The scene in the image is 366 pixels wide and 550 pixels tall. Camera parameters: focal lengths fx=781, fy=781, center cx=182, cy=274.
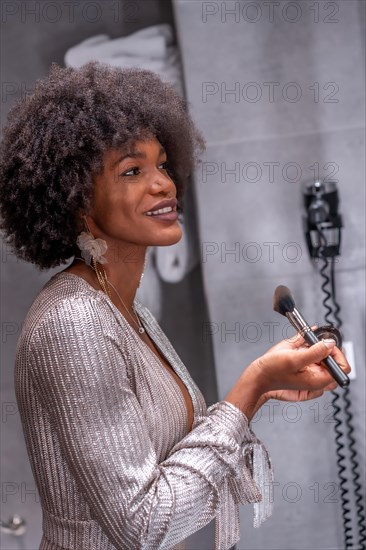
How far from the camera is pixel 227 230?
2.31 metres

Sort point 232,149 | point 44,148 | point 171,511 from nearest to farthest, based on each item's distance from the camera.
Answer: point 171,511 < point 44,148 < point 232,149

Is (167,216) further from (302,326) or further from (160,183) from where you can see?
(302,326)

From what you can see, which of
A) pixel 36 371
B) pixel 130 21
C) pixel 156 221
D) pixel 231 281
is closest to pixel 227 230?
pixel 231 281

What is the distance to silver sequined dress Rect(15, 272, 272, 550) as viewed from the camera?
116 centimetres

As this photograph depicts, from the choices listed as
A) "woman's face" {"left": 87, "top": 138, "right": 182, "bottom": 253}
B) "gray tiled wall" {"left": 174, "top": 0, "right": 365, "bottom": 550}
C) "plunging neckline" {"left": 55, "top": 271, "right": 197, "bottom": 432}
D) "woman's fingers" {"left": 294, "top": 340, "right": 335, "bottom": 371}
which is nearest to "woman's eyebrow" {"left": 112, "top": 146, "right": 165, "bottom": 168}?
"woman's face" {"left": 87, "top": 138, "right": 182, "bottom": 253}

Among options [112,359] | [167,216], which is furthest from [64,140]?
[112,359]

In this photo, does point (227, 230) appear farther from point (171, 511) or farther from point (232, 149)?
point (171, 511)

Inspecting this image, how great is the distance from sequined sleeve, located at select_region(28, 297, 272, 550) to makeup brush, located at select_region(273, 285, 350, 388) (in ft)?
0.63

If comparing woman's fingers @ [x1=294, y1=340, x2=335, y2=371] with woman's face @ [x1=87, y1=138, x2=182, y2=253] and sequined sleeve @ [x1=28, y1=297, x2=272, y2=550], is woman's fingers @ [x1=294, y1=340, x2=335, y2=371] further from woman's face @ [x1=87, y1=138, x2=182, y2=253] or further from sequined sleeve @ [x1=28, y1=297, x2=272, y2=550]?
woman's face @ [x1=87, y1=138, x2=182, y2=253]

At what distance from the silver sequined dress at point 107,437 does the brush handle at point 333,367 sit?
168 mm

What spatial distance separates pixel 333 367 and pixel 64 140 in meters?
0.59

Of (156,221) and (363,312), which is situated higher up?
(156,221)

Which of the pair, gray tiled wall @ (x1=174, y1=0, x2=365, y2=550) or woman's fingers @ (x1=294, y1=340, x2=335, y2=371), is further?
gray tiled wall @ (x1=174, y1=0, x2=365, y2=550)

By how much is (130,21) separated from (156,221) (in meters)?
1.22
